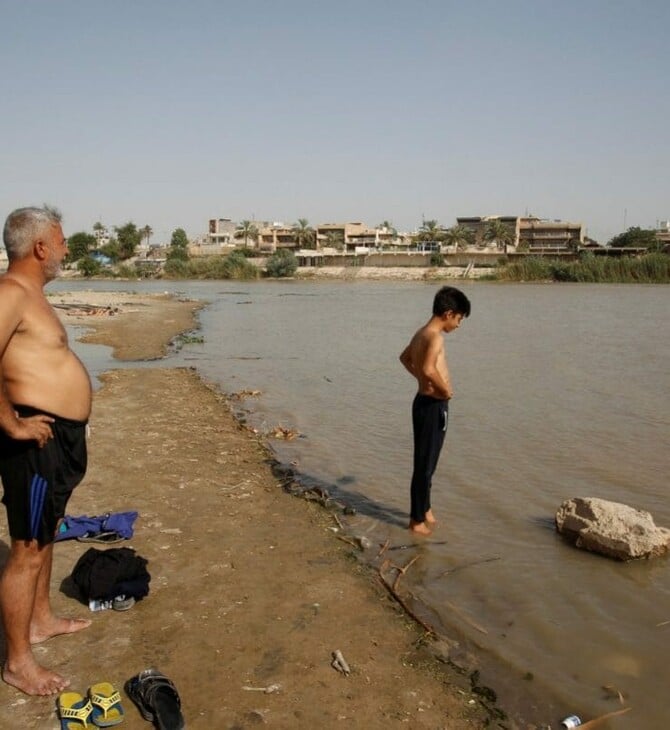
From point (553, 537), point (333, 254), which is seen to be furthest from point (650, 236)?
point (553, 537)

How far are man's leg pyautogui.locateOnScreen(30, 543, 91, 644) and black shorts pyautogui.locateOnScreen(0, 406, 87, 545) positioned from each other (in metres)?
0.44

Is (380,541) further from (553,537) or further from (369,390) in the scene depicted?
(369,390)

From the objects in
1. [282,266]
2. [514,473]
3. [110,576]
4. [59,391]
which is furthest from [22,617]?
[282,266]

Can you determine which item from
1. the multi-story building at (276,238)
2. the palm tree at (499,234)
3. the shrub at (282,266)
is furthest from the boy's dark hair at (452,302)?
the multi-story building at (276,238)

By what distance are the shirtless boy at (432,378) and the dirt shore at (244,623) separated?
35.5 inches

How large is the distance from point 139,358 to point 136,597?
12.9m

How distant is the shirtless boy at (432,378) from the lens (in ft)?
16.3

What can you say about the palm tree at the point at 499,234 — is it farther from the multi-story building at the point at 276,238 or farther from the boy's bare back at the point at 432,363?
the boy's bare back at the point at 432,363

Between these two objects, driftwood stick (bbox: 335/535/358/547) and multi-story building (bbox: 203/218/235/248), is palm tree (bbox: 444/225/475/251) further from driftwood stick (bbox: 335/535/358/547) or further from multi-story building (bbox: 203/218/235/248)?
driftwood stick (bbox: 335/535/358/547)

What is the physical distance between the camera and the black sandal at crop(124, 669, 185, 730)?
9.41ft

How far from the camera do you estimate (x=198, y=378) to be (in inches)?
515

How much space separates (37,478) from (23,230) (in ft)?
3.72

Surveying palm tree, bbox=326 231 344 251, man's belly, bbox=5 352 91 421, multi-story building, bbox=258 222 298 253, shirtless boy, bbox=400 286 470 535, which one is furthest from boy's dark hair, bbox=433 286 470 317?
multi-story building, bbox=258 222 298 253

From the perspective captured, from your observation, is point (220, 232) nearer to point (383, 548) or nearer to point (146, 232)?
point (146, 232)
